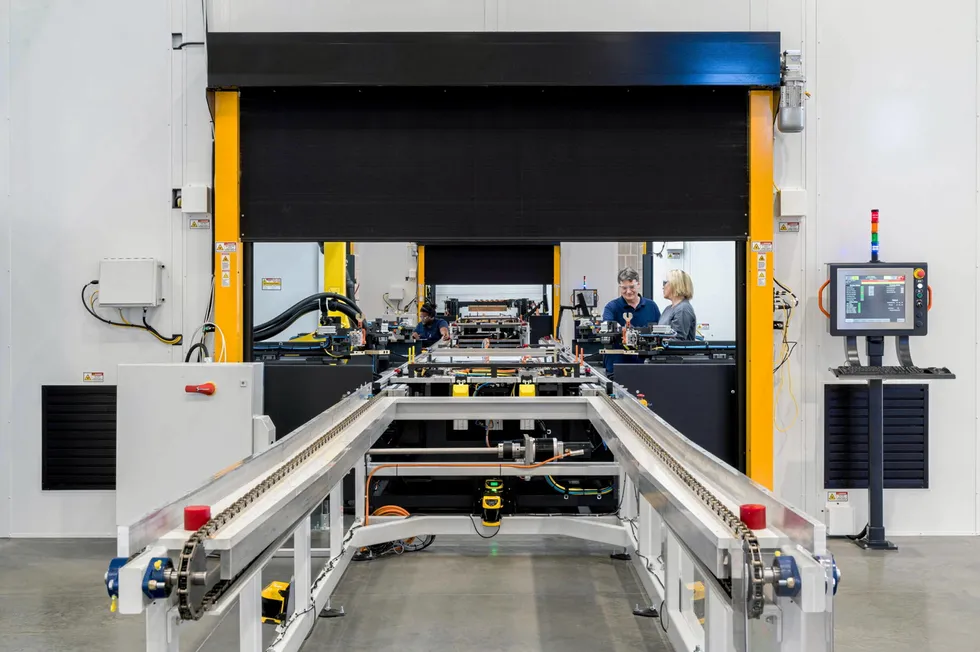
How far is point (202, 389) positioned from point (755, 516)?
8.36 ft

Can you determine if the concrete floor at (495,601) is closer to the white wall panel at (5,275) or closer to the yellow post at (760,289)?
the white wall panel at (5,275)

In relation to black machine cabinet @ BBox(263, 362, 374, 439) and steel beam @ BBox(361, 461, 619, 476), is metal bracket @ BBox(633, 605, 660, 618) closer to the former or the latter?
steel beam @ BBox(361, 461, 619, 476)

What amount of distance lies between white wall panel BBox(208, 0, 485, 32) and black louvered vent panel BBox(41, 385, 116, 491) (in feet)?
6.78

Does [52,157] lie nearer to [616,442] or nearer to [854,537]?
[616,442]

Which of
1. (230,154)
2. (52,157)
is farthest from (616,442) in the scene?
(52,157)

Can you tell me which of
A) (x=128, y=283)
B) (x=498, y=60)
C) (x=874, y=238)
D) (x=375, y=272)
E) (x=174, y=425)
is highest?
(x=498, y=60)

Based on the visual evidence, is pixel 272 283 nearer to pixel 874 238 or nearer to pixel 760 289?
pixel 760 289

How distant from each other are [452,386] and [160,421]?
1.33m

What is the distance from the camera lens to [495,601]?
9.72 ft

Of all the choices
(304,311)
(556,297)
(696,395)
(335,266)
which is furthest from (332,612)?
(335,266)

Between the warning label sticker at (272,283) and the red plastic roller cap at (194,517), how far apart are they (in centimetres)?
660

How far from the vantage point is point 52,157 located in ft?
12.5

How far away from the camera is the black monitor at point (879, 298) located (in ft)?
11.8

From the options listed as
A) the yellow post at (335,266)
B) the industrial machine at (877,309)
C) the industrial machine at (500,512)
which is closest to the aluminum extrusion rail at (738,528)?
the industrial machine at (500,512)
